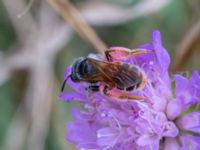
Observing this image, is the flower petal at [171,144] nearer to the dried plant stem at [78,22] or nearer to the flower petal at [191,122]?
the flower petal at [191,122]

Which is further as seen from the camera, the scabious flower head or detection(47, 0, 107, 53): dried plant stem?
detection(47, 0, 107, 53): dried plant stem

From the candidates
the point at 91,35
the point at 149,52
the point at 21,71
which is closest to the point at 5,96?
the point at 21,71

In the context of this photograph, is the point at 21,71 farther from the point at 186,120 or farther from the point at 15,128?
the point at 186,120

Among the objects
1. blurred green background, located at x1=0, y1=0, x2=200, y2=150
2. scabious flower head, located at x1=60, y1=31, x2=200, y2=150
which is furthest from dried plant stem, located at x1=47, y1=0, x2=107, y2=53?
scabious flower head, located at x1=60, y1=31, x2=200, y2=150

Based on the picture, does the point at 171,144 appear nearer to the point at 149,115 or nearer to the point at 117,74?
the point at 149,115

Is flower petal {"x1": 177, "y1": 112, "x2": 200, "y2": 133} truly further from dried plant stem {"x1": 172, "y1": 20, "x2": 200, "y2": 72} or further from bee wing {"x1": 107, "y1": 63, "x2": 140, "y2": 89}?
dried plant stem {"x1": 172, "y1": 20, "x2": 200, "y2": 72}

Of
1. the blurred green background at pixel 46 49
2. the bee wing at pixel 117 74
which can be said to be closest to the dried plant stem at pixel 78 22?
the blurred green background at pixel 46 49
